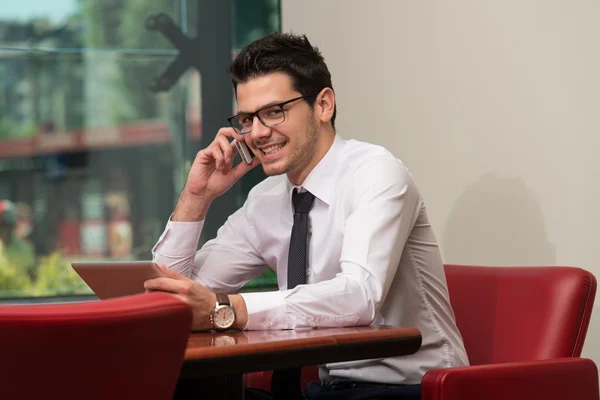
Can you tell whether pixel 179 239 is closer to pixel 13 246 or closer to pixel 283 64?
pixel 283 64

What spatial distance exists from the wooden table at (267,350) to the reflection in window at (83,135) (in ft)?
8.58

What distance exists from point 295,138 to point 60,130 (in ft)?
7.10

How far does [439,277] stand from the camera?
7.50ft

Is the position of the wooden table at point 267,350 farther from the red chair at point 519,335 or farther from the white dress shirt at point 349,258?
the red chair at point 519,335

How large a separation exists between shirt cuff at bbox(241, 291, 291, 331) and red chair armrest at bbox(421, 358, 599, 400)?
0.35m

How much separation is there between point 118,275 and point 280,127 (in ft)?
2.40

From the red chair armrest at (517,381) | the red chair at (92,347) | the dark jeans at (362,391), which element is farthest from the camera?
the dark jeans at (362,391)

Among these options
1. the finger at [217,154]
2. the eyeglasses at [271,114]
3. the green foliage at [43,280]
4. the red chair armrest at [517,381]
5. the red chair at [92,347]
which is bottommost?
the green foliage at [43,280]

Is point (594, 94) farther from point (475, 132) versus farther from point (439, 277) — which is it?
point (439, 277)

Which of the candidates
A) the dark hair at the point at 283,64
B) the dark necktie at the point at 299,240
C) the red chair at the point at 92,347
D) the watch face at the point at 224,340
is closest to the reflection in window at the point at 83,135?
the dark hair at the point at 283,64

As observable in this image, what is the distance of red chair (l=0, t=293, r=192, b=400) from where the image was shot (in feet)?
3.48

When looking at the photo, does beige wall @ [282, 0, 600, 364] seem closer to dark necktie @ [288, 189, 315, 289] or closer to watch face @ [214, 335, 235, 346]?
dark necktie @ [288, 189, 315, 289]

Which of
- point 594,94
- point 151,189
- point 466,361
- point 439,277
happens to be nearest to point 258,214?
point 439,277

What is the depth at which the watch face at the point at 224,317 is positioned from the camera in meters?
1.83
